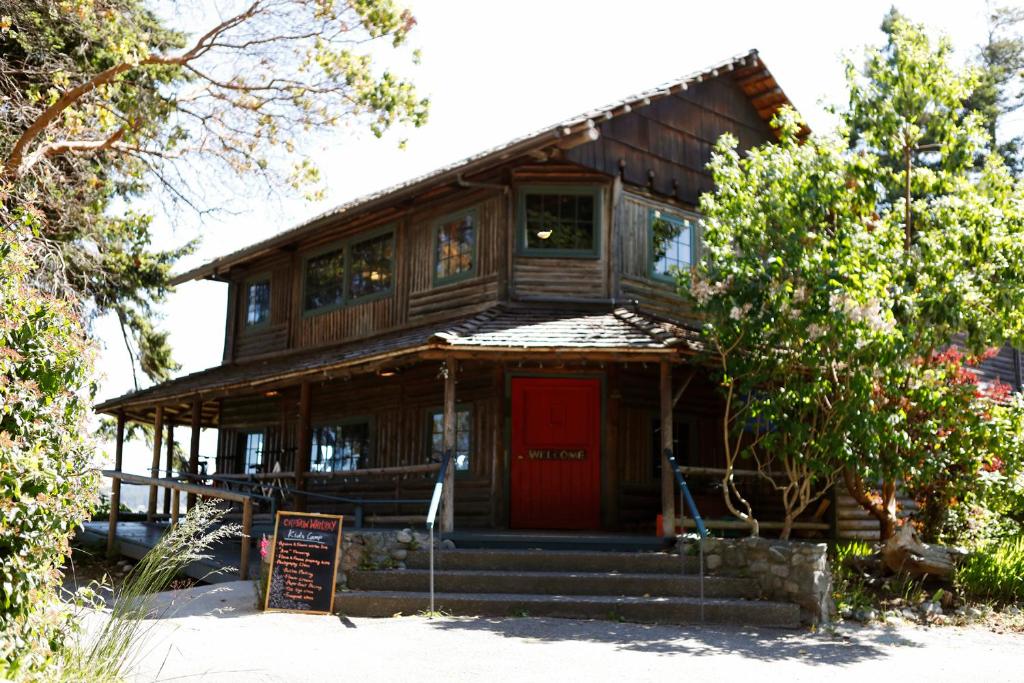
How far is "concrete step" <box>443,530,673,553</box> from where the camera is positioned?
1189cm

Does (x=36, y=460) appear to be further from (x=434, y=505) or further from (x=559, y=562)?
(x=559, y=562)

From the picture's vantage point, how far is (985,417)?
11.8m

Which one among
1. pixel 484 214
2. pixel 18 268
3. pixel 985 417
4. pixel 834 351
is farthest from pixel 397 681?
pixel 484 214

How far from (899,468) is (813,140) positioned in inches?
167

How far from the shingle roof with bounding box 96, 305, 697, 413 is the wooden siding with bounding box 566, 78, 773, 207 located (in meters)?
2.49

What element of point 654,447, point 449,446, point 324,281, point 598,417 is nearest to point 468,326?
point 449,446

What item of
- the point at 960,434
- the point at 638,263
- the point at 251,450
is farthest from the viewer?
the point at 251,450

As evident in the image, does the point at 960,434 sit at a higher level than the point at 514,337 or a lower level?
lower

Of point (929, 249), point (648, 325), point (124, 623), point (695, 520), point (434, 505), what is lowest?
point (124, 623)

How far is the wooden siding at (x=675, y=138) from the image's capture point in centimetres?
1507

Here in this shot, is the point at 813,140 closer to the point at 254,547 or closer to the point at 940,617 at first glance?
the point at 940,617

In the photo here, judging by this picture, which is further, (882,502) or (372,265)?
(372,265)

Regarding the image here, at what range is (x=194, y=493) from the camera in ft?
47.4

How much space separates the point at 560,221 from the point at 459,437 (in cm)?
373
